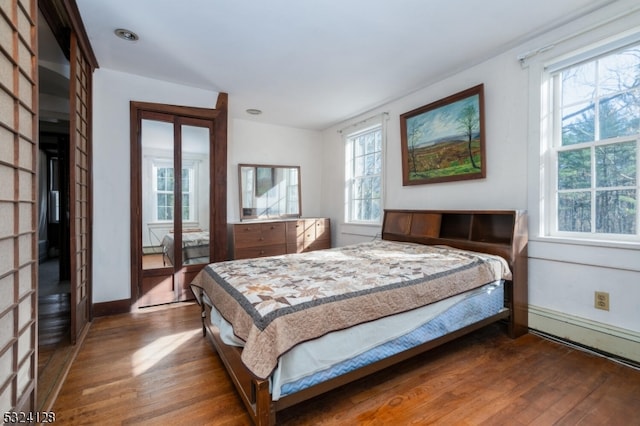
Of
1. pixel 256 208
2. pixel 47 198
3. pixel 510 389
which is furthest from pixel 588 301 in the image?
pixel 47 198

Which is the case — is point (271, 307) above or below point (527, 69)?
below

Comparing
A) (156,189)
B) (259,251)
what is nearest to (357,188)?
(259,251)

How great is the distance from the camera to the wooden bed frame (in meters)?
1.37

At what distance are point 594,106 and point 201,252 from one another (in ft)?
12.9

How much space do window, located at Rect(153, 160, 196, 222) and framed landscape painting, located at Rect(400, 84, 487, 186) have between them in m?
2.58

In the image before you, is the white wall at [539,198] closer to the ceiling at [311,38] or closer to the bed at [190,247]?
the ceiling at [311,38]

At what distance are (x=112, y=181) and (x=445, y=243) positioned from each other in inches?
135

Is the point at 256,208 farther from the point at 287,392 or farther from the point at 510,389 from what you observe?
the point at 510,389

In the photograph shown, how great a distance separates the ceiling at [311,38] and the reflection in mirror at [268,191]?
1.42 metres

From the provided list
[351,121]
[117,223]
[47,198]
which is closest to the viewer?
[117,223]

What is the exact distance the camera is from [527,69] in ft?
8.19

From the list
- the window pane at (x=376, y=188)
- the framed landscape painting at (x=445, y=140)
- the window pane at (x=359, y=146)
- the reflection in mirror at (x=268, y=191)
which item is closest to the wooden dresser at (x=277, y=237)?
the reflection in mirror at (x=268, y=191)

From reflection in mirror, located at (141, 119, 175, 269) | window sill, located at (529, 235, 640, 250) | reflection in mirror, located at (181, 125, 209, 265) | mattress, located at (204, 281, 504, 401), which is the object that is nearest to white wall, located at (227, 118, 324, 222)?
reflection in mirror, located at (181, 125, 209, 265)

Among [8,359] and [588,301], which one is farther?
[588,301]
